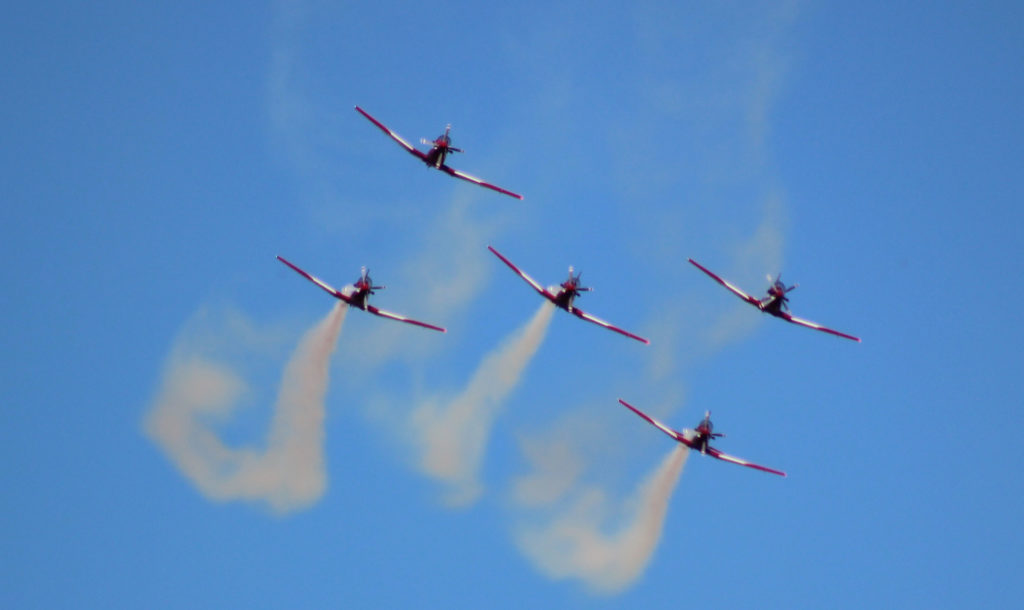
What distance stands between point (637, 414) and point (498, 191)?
734 inches

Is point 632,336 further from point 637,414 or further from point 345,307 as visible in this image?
point 345,307

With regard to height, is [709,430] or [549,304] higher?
[549,304]

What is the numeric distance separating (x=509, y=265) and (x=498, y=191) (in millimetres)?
6278

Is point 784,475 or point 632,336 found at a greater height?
point 632,336

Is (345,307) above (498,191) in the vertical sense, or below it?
below

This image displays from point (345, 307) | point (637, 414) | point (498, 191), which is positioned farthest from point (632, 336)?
point (345, 307)

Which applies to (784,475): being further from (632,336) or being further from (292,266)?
(292,266)

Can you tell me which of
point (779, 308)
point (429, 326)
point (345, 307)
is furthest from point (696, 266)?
point (345, 307)

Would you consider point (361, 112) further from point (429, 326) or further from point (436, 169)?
point (429, 326)

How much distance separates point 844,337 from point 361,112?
123 ft

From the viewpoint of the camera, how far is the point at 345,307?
8044cm

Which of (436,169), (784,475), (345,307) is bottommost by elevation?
(784,475)

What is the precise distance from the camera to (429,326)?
7938cm

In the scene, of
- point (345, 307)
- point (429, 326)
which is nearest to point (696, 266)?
point (429, 326)
